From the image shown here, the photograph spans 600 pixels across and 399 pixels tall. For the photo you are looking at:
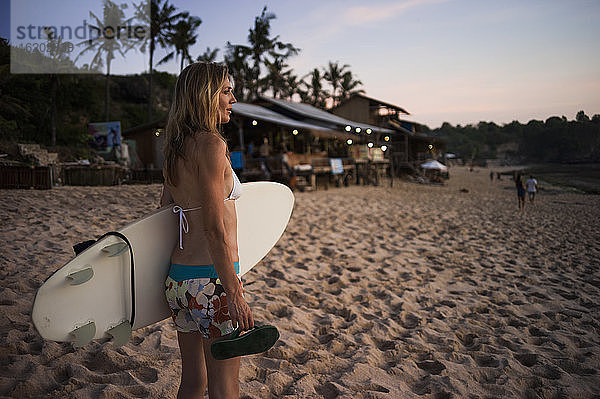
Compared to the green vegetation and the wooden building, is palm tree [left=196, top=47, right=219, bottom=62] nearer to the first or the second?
the green vegetation

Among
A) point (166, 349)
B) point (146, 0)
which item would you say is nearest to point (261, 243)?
point (166, 349)

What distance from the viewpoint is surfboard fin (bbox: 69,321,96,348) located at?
1407 mm

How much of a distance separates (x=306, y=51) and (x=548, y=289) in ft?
91.1

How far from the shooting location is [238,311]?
1210 millimetres

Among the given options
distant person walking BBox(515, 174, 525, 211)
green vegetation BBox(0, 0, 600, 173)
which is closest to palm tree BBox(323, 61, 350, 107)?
green vegetation BBox(0, 0, 600, 173)

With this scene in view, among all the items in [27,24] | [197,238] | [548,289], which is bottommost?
[548,289]

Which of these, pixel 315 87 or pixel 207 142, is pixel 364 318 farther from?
pixel 315 87

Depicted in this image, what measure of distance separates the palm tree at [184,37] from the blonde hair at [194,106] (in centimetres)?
2652

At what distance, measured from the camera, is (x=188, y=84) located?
125 centimetres

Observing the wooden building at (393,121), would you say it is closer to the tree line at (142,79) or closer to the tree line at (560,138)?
the tree line at (142,79)

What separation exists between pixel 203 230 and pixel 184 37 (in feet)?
90.6

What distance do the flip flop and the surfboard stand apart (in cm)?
44

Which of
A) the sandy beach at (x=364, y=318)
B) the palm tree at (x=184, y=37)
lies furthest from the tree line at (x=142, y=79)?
the sandy beach at (x=364, y=318)

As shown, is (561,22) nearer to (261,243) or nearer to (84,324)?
(261,243)
